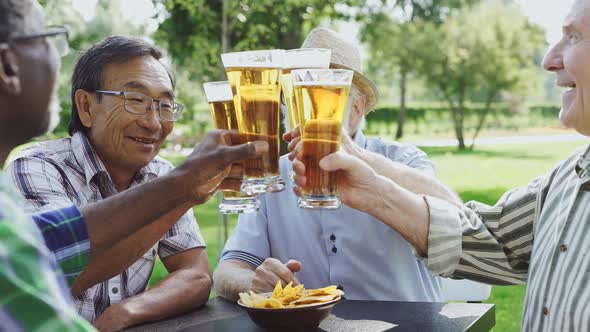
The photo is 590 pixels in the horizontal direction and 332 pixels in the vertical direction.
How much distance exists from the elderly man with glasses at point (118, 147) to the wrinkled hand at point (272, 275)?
0.24m

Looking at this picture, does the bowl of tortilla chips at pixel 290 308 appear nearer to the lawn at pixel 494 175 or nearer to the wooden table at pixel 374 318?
the wooden table at pixel 374 318

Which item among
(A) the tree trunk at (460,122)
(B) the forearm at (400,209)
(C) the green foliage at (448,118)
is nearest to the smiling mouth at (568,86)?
(B) the forearm at (400,209)

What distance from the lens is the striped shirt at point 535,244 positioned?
7.28 ft

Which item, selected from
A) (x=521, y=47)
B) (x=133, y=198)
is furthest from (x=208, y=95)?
(x=521, y=47)

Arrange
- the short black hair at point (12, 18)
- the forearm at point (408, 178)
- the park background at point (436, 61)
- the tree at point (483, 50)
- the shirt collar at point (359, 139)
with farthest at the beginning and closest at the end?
the tree at point (483, 50) < the park background at point (436, 61) < the shirt collar at point (359, 139) < the forearm at point (408, 178) < the short black hair at point (12, 18)

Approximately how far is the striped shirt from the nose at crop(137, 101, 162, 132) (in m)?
1.29

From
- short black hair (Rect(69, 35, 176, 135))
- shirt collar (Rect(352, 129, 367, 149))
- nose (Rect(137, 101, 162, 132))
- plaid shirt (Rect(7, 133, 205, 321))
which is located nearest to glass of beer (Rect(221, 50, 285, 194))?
plaid shirt (Rect(7, 133, 205, 321))

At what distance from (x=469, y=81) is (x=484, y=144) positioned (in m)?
3.49

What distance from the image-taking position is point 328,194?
2201 mm

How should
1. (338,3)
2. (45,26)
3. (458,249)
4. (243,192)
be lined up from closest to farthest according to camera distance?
(45,26) < (243,192) < (458,249) < (338,3)

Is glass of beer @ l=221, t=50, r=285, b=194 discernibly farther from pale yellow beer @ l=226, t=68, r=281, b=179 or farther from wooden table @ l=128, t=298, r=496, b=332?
wooden table @ l=128, t=298, r=496, b=332

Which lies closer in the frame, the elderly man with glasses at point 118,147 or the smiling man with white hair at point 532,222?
the smiling man with white hair at point 532,222

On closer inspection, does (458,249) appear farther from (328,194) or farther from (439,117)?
(439,117)

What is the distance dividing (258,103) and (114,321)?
1110mm
